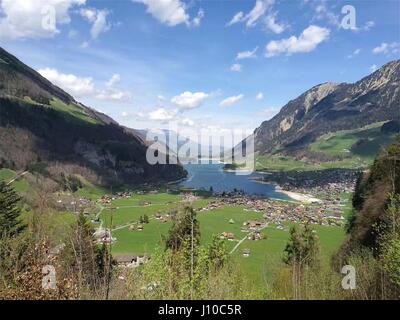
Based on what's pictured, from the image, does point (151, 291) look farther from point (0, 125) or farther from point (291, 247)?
point (0, 125)

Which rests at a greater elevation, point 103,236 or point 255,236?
point 103,236

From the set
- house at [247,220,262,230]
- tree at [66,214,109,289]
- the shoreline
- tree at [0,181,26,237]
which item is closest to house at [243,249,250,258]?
house at [247,220,262,230]

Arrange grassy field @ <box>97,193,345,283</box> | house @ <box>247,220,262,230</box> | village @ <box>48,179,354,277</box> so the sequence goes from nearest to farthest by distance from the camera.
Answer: grassy field @ <box>97,193,345,283</box>
village @ <box>48,179,354,277</box>
house @ <box>247,220,262,230</box>

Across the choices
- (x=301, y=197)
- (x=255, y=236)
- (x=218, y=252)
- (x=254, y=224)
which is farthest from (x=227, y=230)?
(x=301, y=197)

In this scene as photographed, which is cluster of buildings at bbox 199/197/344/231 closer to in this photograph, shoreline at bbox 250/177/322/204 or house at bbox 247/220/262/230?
house at bbox 247/220/262/230

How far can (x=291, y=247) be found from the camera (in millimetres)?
38781

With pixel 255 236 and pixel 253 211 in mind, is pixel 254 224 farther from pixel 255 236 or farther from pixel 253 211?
pixel 253 211

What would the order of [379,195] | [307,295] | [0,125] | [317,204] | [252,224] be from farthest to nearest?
[0,125] < [317,204] < [252,224] < [379,195] < [307,295]

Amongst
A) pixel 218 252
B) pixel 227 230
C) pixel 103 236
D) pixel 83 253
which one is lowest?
pixel 227 230

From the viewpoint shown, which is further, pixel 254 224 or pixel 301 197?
pixel 301 197

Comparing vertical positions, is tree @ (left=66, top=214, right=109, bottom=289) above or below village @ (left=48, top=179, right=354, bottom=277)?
above

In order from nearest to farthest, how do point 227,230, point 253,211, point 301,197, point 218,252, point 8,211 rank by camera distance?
1. point 218,252
2. point 8,211
3. point 227,230
4. point 253,211
5. point 301,197
